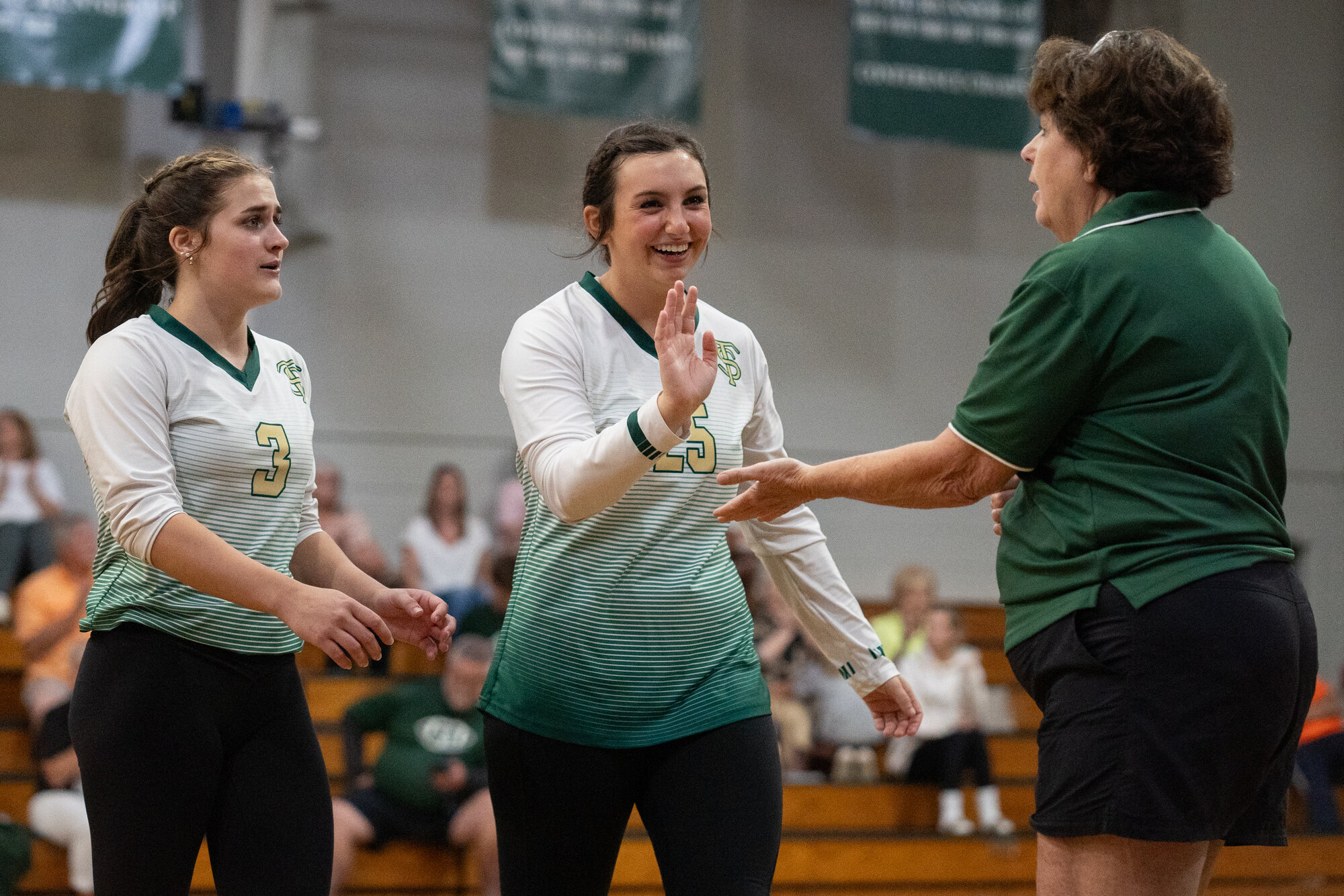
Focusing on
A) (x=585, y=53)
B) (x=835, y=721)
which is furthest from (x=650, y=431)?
(x=585, y=53)

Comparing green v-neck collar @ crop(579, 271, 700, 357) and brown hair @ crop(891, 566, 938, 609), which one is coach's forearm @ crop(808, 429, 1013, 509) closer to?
green v-neck collar @ crop(579, 271, 700, 357)

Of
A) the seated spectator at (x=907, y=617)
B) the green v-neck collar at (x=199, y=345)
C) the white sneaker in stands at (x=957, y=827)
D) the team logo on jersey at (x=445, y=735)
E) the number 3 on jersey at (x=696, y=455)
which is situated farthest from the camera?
the seated spectator at (x=907, y=617)

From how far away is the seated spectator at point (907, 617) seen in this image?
662 centimetres

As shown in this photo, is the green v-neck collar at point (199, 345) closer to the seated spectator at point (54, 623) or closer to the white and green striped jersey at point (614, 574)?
the white and green striped jersey at point (614, 574)

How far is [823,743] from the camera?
20.5 ft

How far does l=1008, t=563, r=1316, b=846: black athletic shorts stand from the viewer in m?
1.63

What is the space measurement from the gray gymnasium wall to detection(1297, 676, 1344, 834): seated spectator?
278cm

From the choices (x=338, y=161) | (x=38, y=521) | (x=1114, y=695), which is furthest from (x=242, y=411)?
(x=338, y=161)

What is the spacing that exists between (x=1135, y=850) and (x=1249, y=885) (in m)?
5.01

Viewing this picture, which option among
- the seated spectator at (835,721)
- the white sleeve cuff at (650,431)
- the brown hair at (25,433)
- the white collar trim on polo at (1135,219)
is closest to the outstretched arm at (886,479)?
the white sleeve cuff at (650,431)

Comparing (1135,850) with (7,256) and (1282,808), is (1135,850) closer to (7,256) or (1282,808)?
(1282,808)

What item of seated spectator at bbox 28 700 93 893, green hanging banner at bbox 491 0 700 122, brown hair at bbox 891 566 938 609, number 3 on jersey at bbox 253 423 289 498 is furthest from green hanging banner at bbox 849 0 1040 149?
number 3 on jersey at bbox 253 423 289 498

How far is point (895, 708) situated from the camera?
7.93 feet

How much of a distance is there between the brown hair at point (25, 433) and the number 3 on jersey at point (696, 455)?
6036mm
